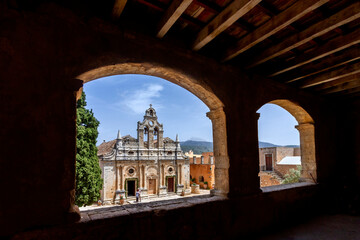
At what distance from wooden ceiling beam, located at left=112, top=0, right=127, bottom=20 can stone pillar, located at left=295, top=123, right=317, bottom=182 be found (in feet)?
15.6

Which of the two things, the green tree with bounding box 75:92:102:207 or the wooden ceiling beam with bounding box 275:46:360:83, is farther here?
the green tree with bounding box 75:92:102:207

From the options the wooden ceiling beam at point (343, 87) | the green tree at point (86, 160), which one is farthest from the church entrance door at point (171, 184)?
the wooden ceiling beam at point (343, 87)

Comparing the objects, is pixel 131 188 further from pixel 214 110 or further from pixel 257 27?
pixel 257 27

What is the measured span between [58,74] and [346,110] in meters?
6.86

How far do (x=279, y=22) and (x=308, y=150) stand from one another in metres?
3.73

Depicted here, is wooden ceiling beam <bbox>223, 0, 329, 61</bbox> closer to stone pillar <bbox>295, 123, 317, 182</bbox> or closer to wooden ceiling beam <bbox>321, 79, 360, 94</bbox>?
wooden ceiling beam <bbox>321, 79, 360, 94</bbox>

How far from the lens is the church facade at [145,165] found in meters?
18.1

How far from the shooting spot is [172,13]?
2205mm

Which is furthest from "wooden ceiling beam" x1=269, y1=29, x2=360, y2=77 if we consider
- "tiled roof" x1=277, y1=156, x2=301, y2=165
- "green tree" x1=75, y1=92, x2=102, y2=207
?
"tiled roof" x1=277, y1=156, x2=301, y2=165

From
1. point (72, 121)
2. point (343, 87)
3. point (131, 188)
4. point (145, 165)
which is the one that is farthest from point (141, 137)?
point (72, 121)

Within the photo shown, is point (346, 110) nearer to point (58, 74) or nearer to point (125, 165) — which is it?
point (58, 74)

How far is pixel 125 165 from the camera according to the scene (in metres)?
18.8

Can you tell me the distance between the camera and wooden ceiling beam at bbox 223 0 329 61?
2.12m

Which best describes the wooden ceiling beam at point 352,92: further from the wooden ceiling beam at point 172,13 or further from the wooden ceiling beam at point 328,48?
the wooden ceiling beam at point 172,13
